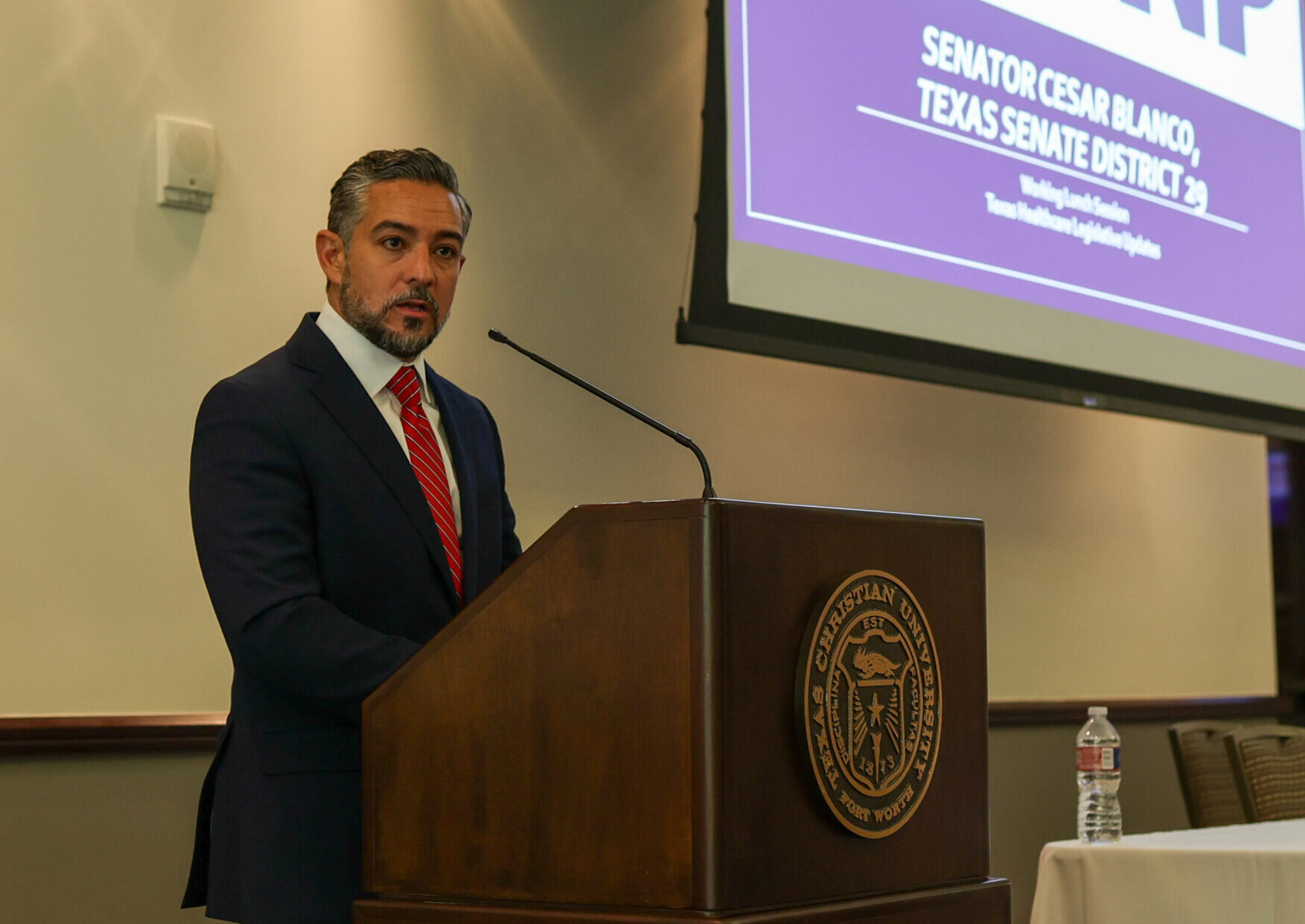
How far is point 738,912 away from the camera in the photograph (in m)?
1.22

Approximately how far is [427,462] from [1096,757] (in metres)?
1.91

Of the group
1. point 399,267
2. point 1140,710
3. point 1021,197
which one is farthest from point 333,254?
point 1140,710

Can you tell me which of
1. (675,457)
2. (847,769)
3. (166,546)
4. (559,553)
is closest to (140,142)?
(166,546)

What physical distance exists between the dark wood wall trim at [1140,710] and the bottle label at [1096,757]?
3.27ft

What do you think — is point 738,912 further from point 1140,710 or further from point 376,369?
point 1140,710

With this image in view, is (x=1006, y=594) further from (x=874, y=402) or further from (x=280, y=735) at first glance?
(x=280, y=735)

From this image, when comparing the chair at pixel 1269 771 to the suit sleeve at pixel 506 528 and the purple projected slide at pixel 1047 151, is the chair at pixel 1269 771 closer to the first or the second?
the purple projected slide at pixel 1047 151

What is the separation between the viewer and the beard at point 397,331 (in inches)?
68.6

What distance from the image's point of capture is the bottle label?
3.12 m

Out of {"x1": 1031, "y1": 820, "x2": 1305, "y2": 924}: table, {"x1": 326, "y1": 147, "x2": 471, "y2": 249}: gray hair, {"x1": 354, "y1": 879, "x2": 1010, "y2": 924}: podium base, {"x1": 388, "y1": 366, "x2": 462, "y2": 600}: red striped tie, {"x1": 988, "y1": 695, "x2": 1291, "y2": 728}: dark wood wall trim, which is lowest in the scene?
{"x1": 1031, "y1": 820, "x2": 1305, "y2": 924}: table

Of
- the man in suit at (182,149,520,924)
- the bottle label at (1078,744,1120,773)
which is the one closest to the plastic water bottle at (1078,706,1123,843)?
the bottle label at (1078,744,1120,773)

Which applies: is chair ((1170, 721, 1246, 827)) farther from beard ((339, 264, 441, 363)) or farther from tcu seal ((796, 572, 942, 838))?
beard ((339, 264, 441, 363))

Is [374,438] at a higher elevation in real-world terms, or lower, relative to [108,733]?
higher

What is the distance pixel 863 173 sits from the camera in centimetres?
356
